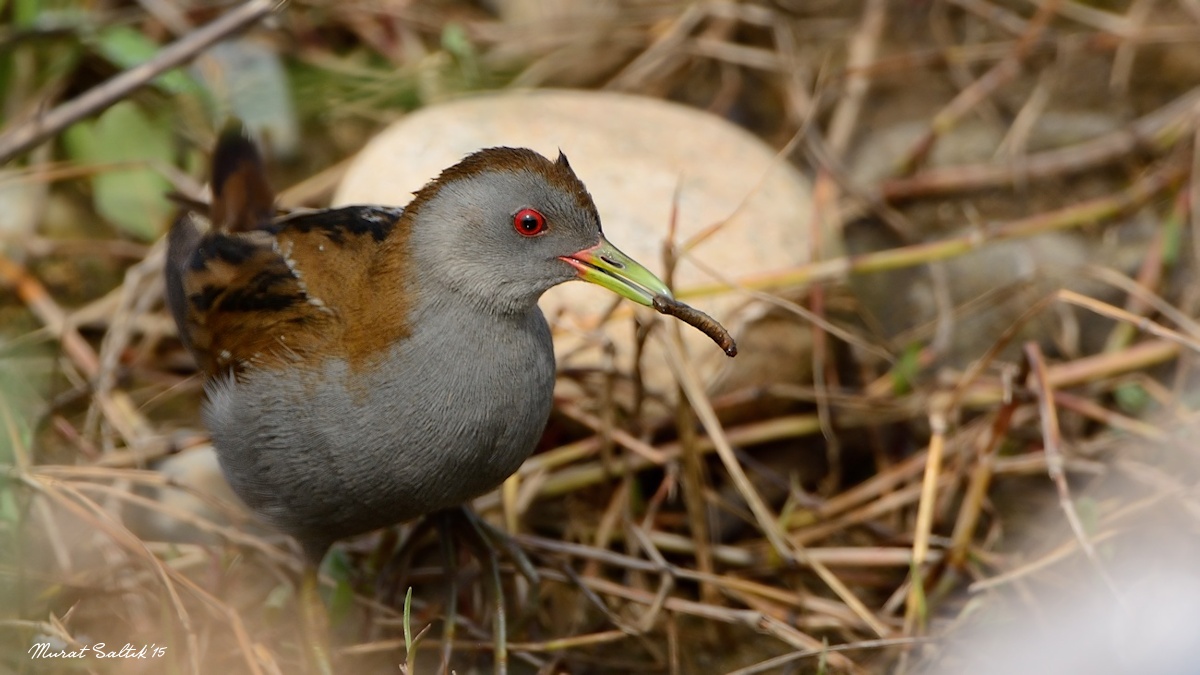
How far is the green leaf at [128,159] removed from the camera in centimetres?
457

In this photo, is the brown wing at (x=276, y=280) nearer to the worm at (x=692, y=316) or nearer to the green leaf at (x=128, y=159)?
the worm at (x=692, y=316)

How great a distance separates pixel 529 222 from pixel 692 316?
0.39 m

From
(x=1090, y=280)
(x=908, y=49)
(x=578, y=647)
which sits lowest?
(x=578, y=647)

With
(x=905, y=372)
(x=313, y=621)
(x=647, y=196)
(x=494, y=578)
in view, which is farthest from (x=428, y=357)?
(x=905, y=372)

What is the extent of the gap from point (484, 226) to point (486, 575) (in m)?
0.95

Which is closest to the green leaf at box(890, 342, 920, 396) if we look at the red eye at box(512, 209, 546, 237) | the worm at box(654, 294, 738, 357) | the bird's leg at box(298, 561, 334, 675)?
the worm at box(654, 294, 738, 357)

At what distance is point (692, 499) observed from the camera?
358cm

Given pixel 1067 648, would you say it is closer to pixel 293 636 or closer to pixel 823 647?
pixel 823 647

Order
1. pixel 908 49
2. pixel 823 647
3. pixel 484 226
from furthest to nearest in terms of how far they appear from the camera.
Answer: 1. pixel 908 49
2. pixel 823 647
3. pixel 484 226

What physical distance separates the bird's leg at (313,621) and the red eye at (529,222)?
3.29 ft

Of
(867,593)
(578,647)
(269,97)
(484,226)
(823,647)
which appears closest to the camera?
(484,226)

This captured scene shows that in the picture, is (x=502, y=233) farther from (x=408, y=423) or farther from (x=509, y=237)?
(x=408, y=423)

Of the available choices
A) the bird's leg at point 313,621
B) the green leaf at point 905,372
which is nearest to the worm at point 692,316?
the bird's leg at point 313,621

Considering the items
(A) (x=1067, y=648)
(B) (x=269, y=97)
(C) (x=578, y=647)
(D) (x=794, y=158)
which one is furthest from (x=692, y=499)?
(B) (x=269, y=97)
